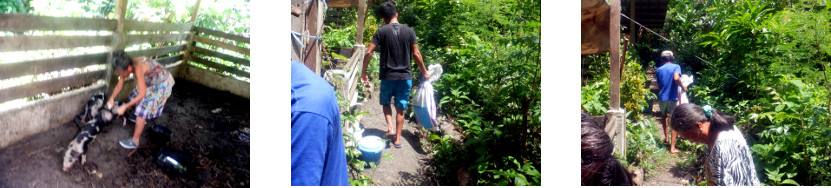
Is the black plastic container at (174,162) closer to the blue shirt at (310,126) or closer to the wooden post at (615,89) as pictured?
the blue shirt at (310,126)

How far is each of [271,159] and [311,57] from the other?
2.19 ft

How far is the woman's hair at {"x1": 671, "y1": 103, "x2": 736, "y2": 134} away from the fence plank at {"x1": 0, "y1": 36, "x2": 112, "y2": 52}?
4.94ft

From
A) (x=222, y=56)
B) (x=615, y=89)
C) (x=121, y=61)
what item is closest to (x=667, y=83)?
(x=615, y=89)

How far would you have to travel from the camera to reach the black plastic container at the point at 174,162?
1.19m

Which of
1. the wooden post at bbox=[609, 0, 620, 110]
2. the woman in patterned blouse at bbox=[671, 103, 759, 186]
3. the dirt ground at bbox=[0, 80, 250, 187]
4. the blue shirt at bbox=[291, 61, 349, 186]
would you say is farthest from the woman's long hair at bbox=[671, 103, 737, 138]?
the dirt ground at bbox=[0, 80, 250, 187]

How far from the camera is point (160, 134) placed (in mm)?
1256

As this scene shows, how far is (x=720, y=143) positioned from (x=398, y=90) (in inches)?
42.5

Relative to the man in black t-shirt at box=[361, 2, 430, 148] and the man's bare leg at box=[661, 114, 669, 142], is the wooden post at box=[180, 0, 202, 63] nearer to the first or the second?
the man in black t-shirt at box=[361, 2, 430, 148]

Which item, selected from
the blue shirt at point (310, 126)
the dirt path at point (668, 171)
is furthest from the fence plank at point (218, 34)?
the dirt path at point (668, 171)

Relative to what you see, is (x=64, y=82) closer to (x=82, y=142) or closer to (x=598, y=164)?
(x=82, y=142)

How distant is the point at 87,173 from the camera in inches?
41.9

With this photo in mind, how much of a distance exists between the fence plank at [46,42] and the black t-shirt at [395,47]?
0.80 meters

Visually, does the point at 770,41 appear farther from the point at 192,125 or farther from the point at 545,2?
the point at 192,125

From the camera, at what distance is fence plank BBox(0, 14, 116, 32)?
3.45 ft
